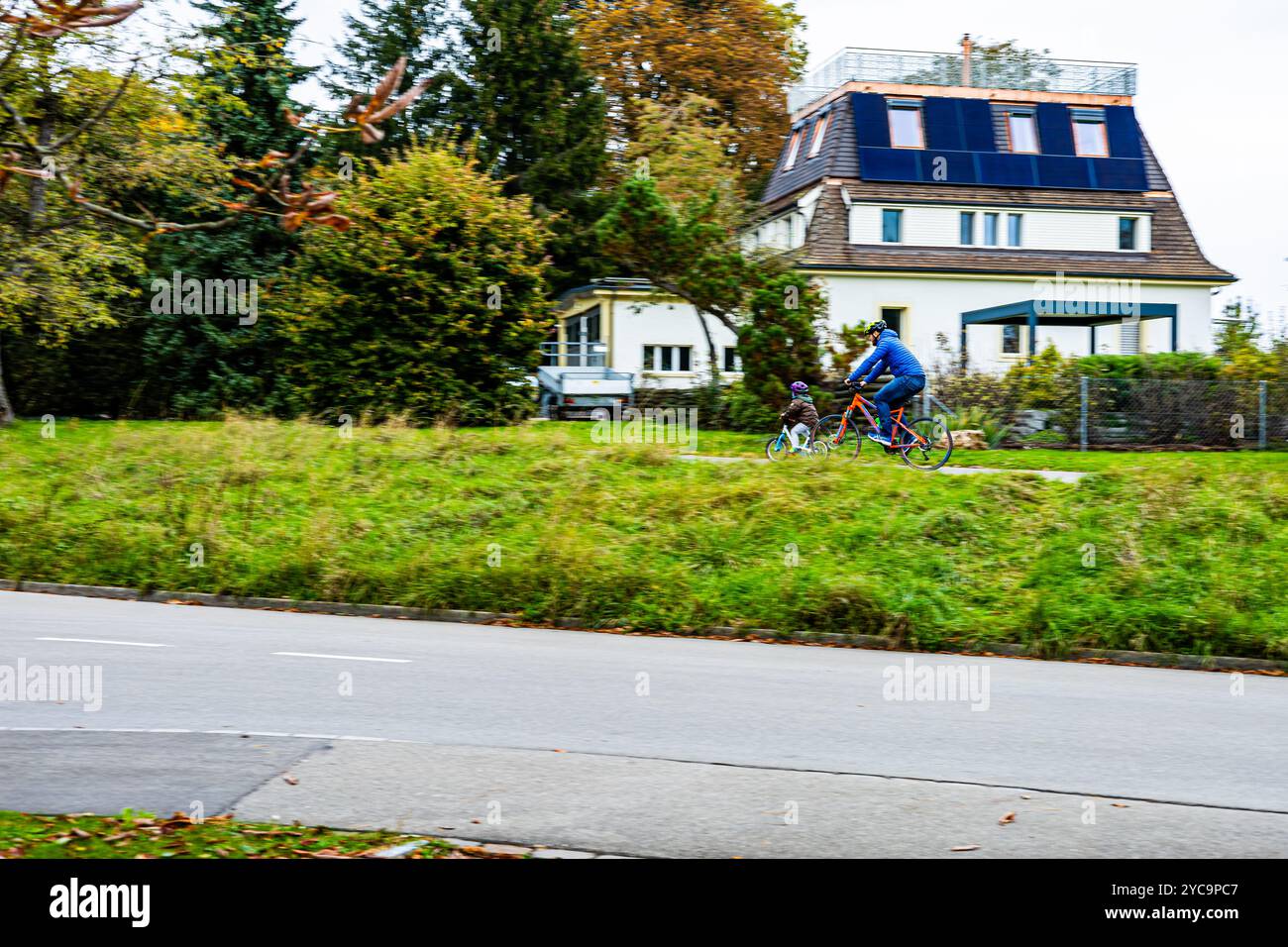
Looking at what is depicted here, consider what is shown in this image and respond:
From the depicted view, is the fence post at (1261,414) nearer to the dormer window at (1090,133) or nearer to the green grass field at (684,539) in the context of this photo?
the green grass field at (684,539)

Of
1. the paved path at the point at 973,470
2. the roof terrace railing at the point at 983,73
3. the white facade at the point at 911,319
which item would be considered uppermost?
the roof terrace railing at the point at 983,73

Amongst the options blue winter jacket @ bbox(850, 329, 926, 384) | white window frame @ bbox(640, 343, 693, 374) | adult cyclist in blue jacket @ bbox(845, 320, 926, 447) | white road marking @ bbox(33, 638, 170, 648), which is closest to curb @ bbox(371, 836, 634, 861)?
white road marking @ bbox(33, 638, 170, 648)

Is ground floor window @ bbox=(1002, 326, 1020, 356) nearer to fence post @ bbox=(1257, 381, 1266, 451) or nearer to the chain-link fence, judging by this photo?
the chain-link fence

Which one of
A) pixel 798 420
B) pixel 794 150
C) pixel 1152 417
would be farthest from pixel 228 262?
pixel 794 150

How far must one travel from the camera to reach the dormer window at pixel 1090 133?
46.4 metres

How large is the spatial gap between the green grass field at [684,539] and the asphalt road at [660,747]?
1487 mm

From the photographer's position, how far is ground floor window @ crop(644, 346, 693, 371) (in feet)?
146

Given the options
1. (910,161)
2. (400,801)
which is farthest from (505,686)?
(910,161)

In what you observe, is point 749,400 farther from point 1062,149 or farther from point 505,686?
point 1062,149

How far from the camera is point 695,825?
590 cm

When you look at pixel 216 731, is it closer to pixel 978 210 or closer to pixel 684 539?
pixel 684 539

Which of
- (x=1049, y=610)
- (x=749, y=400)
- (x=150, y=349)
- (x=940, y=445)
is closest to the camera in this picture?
(x=1049, y=610)

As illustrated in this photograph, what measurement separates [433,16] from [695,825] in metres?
47.9

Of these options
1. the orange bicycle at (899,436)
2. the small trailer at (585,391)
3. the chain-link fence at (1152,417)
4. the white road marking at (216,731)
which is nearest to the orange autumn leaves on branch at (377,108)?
the white road marking at (216,731)
